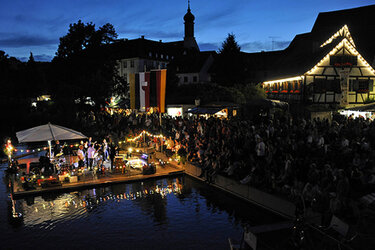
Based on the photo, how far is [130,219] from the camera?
12.4 metres

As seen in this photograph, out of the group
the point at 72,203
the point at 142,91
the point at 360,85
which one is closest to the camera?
the point at 72,203

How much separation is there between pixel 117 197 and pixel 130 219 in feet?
8.83

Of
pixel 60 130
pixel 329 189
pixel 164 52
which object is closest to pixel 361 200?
pixel 329 189

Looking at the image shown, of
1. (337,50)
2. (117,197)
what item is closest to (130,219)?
(117,197)

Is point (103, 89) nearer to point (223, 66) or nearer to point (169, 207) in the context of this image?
point (223, 66)

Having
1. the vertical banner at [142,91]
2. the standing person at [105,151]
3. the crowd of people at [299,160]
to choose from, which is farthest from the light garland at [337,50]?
the standing person at [105,151]

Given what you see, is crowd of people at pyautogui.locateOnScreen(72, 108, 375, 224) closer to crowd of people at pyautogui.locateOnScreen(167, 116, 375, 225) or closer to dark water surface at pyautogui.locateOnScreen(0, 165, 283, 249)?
crowd of people at pyautogui.locateOnScreen(167, 116, 375, 225)

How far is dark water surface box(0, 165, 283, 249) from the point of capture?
10.6 m

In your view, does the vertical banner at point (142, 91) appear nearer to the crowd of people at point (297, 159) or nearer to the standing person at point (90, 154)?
the crowd of people at point (297, 159)

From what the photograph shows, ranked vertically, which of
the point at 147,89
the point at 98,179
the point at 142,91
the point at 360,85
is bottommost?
the point at 98,179

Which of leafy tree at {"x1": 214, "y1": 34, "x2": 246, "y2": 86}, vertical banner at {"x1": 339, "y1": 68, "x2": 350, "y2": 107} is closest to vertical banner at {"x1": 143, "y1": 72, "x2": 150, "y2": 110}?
vertical banner at {"x1": 339, "y1": 68, "x2": 350, "y2": 107}

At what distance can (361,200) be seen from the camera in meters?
10.3

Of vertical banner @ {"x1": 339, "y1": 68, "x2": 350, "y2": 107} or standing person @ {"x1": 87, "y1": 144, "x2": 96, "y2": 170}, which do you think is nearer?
standing person @ {"x1": 87, "y1": 144, "x2": 96, "y2": 170}

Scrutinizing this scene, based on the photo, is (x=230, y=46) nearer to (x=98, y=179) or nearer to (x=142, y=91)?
(x=142, y=91)
